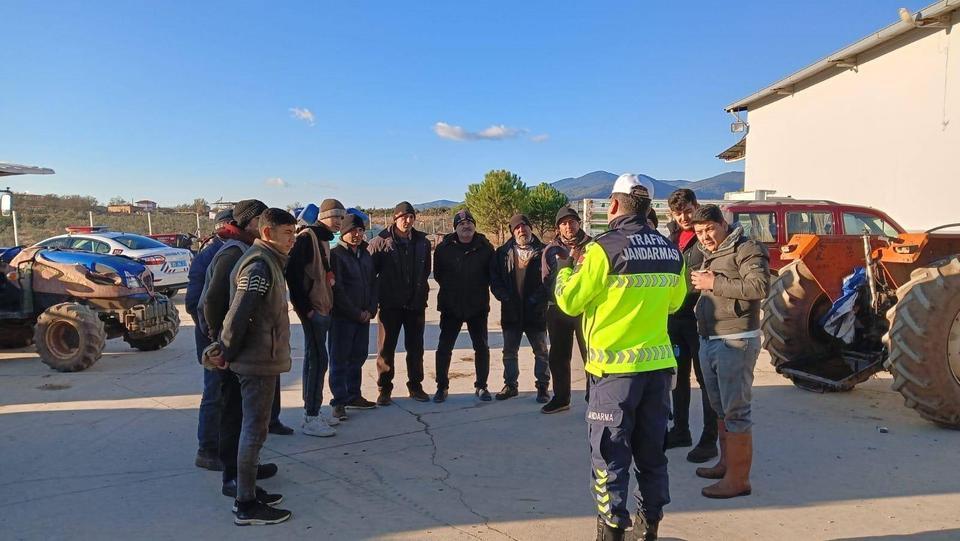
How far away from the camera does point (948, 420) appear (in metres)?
4.80

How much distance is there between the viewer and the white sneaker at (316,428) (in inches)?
195

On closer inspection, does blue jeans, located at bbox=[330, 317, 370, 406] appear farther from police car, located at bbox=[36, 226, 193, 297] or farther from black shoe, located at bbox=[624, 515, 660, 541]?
police car, located at bbox=[36, 226, 193, 297]

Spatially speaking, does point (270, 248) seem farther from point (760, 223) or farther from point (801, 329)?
point (760, 223)

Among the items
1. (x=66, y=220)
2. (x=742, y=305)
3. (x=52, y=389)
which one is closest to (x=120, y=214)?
(x=66, y=220)

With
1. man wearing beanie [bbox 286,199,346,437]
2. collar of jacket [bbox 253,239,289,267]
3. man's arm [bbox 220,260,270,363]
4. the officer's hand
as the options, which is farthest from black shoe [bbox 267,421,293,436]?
the officer's hand

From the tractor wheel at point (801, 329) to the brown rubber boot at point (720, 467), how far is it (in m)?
2.45

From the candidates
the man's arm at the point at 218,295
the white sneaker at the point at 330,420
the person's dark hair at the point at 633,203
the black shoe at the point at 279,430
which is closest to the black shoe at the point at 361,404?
the white sneaker at the point at 330,420

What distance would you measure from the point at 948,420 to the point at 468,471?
3.64m

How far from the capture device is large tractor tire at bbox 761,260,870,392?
606cm

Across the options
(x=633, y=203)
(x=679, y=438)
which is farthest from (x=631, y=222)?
(x=679, y=438)

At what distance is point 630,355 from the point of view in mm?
3000

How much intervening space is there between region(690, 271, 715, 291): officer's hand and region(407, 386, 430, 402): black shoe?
3.05m

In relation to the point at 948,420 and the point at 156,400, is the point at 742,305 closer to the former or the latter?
the point at 948,420

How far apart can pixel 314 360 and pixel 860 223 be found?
28.7ft
